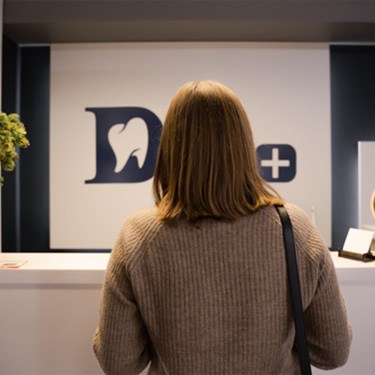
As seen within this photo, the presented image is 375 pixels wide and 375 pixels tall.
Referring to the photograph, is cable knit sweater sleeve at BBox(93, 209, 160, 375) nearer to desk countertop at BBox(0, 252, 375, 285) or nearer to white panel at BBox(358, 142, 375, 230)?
desk countertop at BBox(0, 252, 375, 285)

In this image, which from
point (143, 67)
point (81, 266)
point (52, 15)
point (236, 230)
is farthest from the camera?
point (143, 67)

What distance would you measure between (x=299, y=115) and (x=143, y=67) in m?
1.46

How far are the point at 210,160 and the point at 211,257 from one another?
20cm

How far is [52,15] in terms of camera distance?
9.66ft

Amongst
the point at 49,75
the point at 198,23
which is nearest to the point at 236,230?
the point at 198,23

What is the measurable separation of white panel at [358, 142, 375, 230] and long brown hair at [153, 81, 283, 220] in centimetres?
302

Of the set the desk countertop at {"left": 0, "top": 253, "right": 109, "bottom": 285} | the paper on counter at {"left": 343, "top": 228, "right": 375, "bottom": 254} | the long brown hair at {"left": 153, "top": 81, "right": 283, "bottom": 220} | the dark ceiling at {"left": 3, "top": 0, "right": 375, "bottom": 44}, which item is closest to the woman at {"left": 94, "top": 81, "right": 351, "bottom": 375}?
the long brown hair at {"left": 153, "top": 81, "right": 283, "bottom": 220}

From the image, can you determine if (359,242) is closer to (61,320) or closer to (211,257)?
(211,257)

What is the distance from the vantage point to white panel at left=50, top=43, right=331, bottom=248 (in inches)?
139

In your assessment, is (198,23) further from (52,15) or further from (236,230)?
(236,230)

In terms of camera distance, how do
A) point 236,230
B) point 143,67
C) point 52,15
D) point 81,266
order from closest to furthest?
1. point 236,230
2. point 81,266
3. point 52,15
4. point 143,67

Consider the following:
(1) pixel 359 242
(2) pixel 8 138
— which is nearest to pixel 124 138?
(2) pixel 8 138

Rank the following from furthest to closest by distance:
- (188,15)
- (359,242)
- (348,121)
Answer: (348,121), (188,15), (359,242)

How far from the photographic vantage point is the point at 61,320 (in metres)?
1.55
